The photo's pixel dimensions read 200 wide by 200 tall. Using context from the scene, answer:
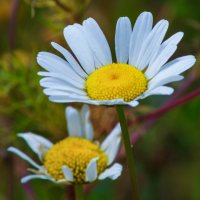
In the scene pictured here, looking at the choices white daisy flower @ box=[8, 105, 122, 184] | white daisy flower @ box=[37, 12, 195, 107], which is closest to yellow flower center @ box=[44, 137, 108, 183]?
white daisy flower @ box=[8, 105, 122, 184]

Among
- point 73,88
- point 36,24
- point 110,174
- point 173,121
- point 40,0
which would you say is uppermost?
point 36,24

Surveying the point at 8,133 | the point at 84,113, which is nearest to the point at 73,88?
the point at 84,113

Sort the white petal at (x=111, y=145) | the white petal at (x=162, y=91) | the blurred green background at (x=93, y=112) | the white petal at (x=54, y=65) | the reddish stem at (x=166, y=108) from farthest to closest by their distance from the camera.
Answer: the blurred green background at (x=93, y=112)
the reddish stem at (x=166, y=108)
the white petal at (x=111, y=145)
the white petal at (x=54, y=65)
the white petal at (x=162, y=91)

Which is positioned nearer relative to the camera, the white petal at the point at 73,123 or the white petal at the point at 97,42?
the white petal at the point at 97,42

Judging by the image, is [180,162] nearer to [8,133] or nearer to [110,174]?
[8,133]

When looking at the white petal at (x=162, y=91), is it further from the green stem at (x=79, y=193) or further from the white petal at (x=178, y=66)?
the green stem at (x=79, y=193)

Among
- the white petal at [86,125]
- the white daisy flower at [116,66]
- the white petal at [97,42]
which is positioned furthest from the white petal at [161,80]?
the white petal at [86,125]
